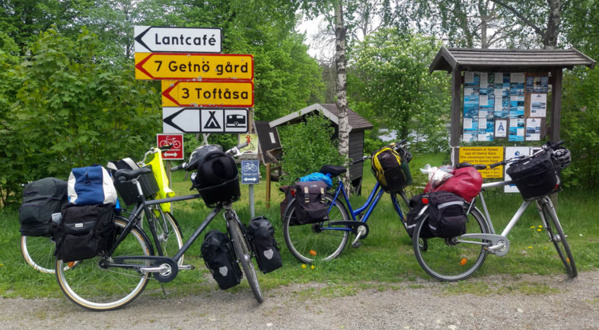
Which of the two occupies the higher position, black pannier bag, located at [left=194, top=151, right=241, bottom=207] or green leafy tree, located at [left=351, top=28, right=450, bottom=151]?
green leafy tree, located at [left=351, top=28, right=450, bottom=151]

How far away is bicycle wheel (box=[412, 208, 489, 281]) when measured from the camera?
4.54 meters

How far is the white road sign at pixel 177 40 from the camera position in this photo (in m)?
6.14

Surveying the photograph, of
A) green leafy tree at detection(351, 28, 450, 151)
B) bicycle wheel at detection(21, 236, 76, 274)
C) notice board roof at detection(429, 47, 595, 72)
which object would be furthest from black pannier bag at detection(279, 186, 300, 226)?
green leafy tree at detection(351, 28, 450, 151)

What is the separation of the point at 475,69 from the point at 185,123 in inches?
165

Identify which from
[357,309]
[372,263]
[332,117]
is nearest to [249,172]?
[372,263]

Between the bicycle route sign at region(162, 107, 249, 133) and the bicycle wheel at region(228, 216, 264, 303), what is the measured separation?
239 centimetres

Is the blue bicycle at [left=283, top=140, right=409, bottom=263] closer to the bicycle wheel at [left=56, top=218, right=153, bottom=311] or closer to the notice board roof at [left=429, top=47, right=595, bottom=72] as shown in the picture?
the bicycle wheel at [left=56, top=218, right=153, bottom=311]

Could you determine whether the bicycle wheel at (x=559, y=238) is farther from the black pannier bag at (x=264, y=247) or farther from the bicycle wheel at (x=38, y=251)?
the bicycle wheel at (x=38, y=251)

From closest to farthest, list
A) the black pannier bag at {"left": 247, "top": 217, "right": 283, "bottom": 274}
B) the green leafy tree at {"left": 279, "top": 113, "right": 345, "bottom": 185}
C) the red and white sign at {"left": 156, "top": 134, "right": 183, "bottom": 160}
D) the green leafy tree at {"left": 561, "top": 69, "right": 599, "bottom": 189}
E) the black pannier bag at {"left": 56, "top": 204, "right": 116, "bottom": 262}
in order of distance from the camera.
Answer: the black pannier bag at {"left": 56, "top": 204, "right": 116, "bottom": 262}, the black pannier bag at {"left": 247, "top": 217, "right": 283, "bottom": 274}, the red and white sign at {"left": 156, "top": 134, "right": 183, "bottom": 160}, the green leafy tree at {"left": 279, "top": 113, "right": 345, "bottom": 185}, the green leafy tree at {"left": 561, "top": 69, "right": 599, "bottom": 189}

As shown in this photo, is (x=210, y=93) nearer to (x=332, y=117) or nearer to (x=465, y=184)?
(x=465, y=184)

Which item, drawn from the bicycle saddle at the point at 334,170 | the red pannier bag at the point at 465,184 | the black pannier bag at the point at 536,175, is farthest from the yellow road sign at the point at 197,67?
the black pannier bag at the point at 536,175

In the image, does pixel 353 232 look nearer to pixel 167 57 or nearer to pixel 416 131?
pixel 167 57

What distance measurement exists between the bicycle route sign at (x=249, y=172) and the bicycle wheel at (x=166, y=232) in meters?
1.57

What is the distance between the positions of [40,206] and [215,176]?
1.78m
